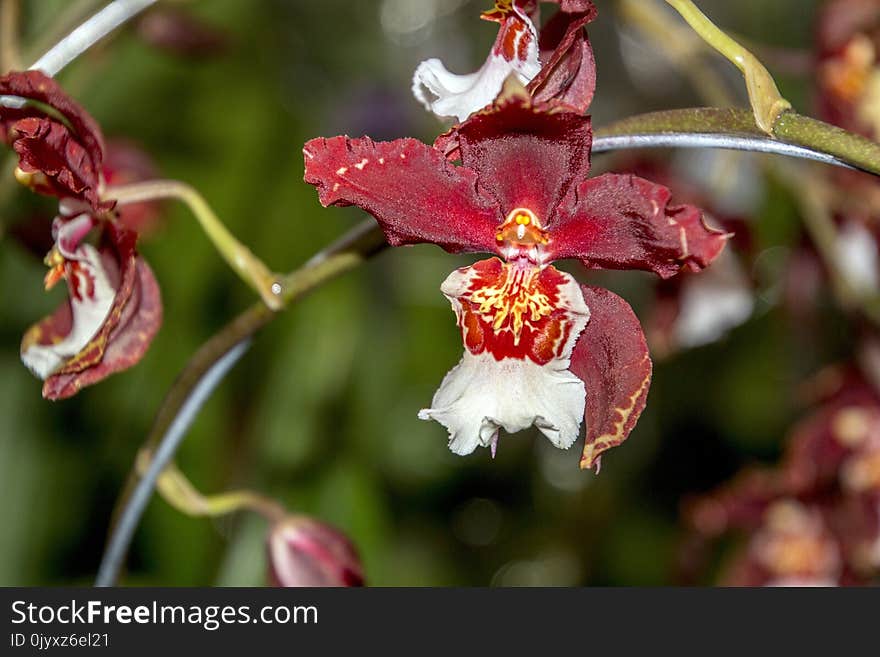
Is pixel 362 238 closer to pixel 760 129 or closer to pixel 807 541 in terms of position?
pixel 760 129

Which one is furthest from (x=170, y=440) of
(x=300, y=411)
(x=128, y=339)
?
(x=300, y=411)

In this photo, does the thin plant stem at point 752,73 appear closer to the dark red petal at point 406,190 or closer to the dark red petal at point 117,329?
the dark red petal at point 406,190

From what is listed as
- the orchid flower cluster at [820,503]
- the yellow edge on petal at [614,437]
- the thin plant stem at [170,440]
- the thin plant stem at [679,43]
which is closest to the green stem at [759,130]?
the yellow edge on petal at [614,437]

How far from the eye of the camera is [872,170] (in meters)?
0.45

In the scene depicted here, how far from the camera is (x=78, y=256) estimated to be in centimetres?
59

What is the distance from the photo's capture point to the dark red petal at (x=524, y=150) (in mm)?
476

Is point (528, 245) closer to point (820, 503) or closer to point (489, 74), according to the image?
point (489, 74)

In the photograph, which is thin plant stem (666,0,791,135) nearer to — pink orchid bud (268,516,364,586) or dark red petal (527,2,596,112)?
dark red petal (527,2,596,112)

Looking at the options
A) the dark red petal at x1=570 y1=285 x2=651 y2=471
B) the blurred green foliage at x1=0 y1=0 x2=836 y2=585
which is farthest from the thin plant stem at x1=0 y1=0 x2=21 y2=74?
the dark red petal at x1=570 y1=285 x2=651 y2=471

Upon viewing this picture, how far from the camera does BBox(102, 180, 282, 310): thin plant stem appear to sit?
0.57 m

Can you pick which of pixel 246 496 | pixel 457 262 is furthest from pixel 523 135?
pixel 457 262

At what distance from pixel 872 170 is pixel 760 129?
5cm

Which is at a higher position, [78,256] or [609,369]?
[78,256]

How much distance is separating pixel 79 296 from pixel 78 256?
1.0 inches
